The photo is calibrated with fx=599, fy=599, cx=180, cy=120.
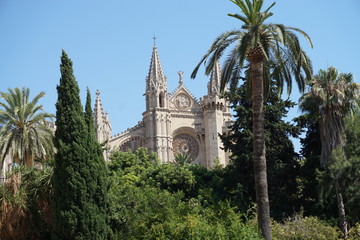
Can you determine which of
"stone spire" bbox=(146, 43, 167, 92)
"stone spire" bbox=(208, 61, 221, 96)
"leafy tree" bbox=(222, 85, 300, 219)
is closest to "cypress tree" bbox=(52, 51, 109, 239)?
"leafy tree" bbox=(222, 85, 300, 219)

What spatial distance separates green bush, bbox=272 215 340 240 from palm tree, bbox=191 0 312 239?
249 inches

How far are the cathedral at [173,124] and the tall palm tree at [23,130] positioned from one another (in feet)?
113

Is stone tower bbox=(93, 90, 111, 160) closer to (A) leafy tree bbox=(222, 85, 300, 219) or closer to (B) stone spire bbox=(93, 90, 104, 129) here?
(B) stone spire bbox=(93, 90, 104, 129)

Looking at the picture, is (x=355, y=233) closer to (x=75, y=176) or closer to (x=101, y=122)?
(x=75, y=176)

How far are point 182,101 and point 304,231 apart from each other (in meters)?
42.5

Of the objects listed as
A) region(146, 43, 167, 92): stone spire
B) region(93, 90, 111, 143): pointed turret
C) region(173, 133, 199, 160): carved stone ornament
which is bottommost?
region(173, 133, 199, 160): carved stone ornament

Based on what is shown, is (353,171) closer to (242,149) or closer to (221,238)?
(242,149)

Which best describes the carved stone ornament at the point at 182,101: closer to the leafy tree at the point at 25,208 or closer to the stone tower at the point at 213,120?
the stone tower at the point at 213,120

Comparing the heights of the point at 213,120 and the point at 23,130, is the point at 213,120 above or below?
above

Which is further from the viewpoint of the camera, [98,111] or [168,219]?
[98,111]

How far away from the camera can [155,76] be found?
6525 cm

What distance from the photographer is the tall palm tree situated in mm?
25406

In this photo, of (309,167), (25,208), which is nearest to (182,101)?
(309,167)

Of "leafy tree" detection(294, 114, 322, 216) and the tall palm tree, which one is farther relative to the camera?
"leafy tree" detection(294, 114, 322, 216)
